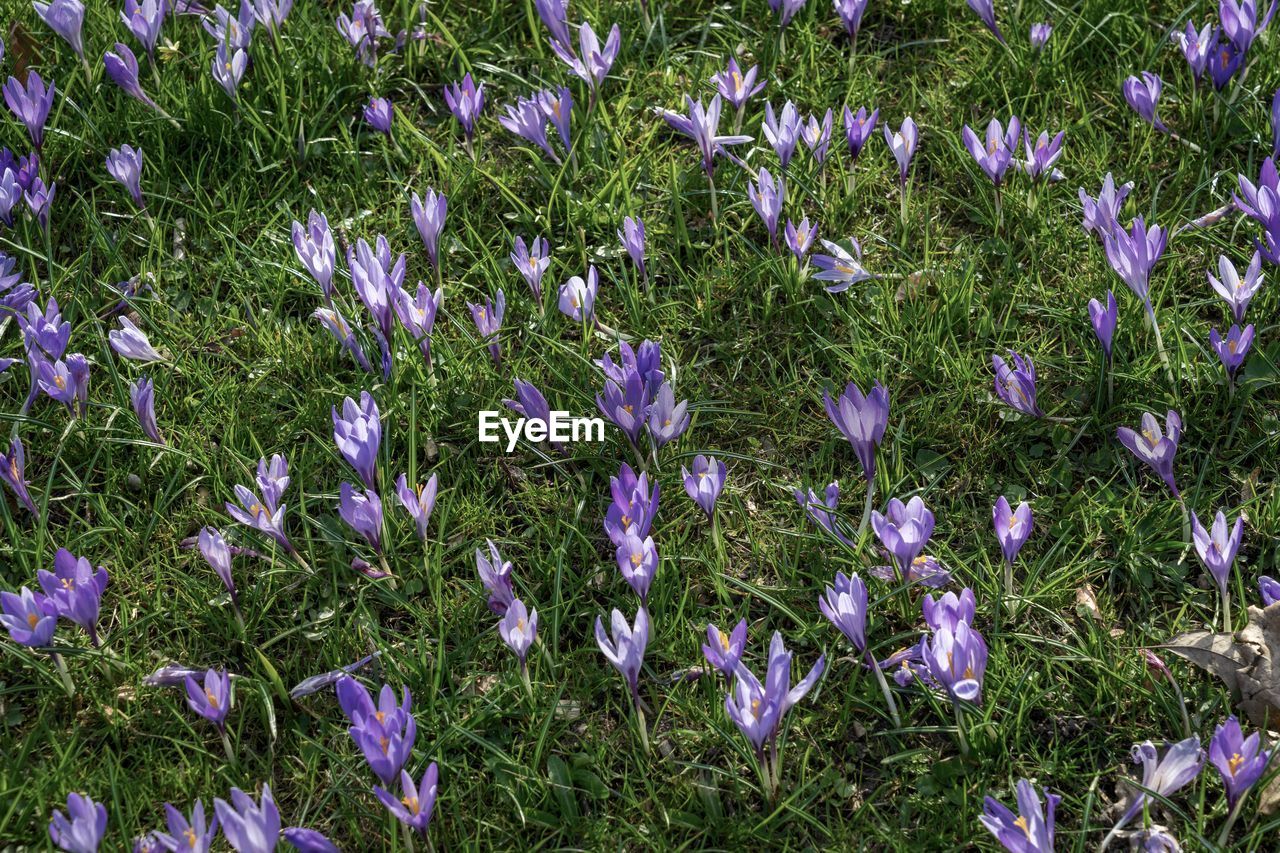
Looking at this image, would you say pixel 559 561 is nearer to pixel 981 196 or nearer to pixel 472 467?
pixel 472 467

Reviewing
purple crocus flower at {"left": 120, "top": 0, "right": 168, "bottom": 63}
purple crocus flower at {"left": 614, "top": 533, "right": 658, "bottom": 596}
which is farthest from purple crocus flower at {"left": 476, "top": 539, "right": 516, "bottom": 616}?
purple crocus flower at {"left": 120, "top": 0, "right": 168, "bottom": 63}

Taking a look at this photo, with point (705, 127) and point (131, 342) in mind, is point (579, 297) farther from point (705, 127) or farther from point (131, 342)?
point (131, 342)

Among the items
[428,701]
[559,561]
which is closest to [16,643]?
[428,701]

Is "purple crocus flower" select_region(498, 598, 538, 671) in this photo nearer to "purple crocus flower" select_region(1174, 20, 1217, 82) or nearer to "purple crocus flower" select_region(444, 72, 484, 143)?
"purple crocus flower" select_region(444, 72, 484, 143)

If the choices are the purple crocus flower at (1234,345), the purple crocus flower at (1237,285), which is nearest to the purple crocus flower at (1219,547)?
the purple crocus flower at (1234,345)

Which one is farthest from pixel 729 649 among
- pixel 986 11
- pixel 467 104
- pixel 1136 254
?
pixel 986 11

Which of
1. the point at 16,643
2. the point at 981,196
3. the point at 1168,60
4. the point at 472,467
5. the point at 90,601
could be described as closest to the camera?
the point at 90,601
